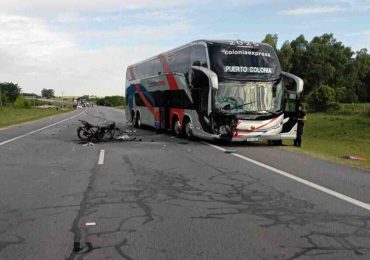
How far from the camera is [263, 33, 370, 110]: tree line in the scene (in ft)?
288

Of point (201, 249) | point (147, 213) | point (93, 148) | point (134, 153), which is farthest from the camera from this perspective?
point (93, 148)

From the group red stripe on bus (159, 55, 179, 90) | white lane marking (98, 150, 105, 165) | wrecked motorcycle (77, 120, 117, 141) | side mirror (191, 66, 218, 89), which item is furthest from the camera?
red stripe on bus (159, 55, 179, 90)

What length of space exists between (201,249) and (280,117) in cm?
1299

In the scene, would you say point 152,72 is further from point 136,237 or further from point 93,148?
point 136,237

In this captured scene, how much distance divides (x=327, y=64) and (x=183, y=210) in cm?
8818

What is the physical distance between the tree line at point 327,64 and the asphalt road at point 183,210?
7616cm

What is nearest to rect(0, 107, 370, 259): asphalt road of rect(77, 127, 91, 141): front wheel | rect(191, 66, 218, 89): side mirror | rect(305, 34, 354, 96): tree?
rect(191, 66, 218, 89): side mirror

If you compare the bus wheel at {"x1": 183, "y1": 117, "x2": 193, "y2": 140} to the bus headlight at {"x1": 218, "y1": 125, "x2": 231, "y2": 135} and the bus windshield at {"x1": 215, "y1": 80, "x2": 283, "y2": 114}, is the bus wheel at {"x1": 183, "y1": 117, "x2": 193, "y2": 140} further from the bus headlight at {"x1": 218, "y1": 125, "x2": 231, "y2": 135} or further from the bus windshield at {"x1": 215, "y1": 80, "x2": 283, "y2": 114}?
the bus windshield at {"x1": 215, "y1": 80, "x2": 283, "y2": 114}

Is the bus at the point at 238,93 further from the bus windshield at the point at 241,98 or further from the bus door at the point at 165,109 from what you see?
the bus door at the point at 165,109

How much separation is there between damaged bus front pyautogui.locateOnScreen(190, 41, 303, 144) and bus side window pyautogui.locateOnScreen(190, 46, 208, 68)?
0.92 ft

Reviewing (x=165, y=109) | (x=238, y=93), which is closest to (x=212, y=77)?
(x=238, y=93)

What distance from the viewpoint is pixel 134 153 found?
50.0 feet

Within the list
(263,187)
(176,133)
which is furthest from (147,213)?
(176,133)


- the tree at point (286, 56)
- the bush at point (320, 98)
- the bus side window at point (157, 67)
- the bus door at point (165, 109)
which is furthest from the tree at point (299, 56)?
the bus door at point (165, 109)
